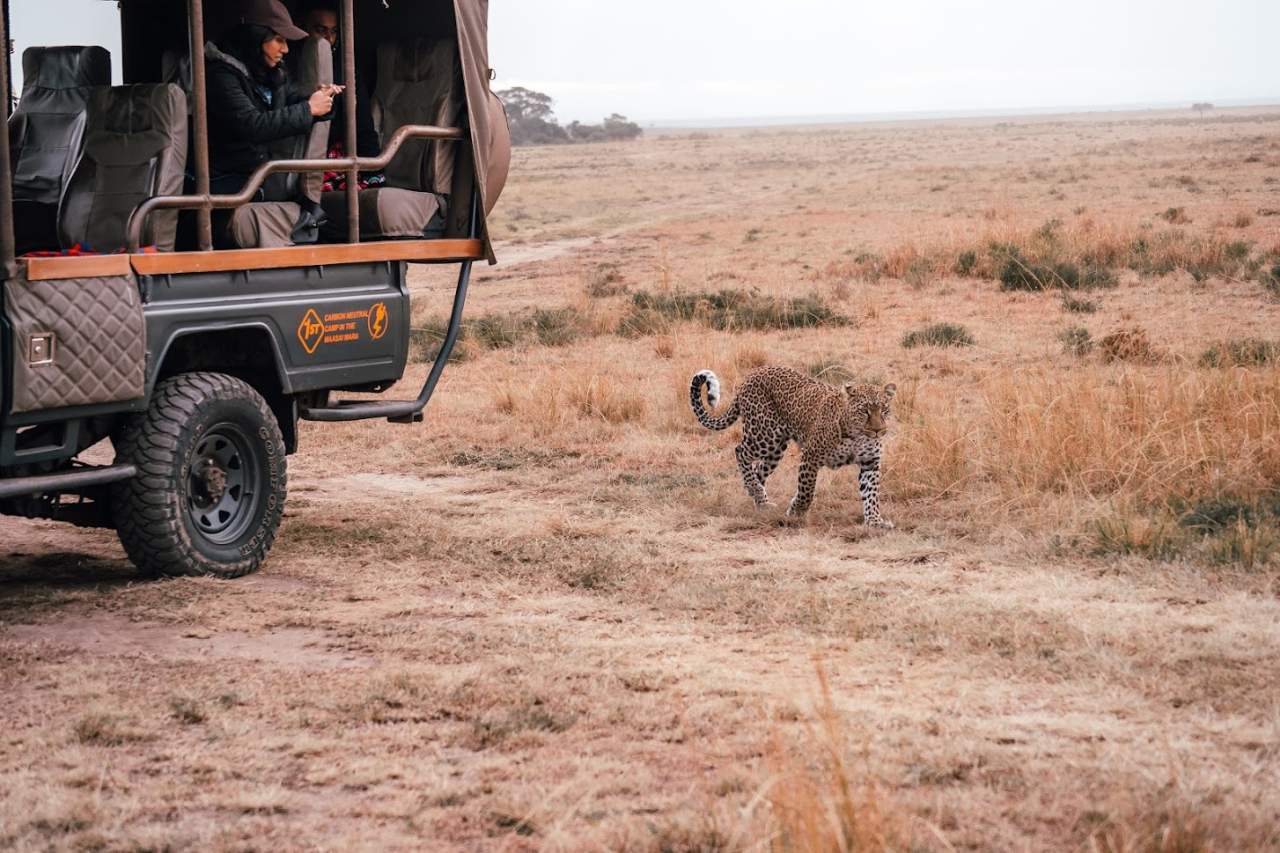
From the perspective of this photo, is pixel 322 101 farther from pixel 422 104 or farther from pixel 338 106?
pixel 338 106

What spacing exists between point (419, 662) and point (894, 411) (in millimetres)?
5639

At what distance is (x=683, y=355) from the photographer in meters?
13.7

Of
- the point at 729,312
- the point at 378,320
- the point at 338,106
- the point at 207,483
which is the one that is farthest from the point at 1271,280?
the point at 207,483

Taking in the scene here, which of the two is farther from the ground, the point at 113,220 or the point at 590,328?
the point at 113,220

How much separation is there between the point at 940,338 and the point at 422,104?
6.93m

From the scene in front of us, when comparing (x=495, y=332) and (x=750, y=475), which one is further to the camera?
(x=495, y=332)

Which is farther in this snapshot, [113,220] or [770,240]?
[770,240]

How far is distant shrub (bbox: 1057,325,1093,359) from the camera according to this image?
1296cm

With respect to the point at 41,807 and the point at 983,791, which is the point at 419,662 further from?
the point at 983,791

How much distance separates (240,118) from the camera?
7.12 meters

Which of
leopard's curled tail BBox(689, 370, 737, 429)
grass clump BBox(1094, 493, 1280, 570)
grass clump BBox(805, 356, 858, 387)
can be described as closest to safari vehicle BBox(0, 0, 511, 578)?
leopard's curled tail BBox(689, 370, 737, 429)

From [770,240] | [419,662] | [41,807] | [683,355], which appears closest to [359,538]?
[419,662]

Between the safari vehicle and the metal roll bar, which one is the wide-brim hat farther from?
the metal roll bar

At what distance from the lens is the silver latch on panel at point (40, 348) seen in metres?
5.79
